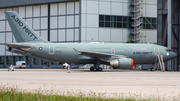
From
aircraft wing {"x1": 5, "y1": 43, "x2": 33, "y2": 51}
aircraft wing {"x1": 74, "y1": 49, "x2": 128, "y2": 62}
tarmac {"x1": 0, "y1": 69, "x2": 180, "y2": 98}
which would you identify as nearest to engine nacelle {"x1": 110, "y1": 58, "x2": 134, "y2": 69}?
aircraft wing {"x1": 74, "y1": 49, "x2": 128, "y2": 62}

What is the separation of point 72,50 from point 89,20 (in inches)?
891

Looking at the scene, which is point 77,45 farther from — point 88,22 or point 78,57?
point 88,22

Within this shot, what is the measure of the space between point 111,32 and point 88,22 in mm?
6011

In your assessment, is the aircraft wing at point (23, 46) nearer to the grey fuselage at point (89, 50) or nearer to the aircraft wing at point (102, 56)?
the grey fuselage at point (89, 50)

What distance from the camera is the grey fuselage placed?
3300cm

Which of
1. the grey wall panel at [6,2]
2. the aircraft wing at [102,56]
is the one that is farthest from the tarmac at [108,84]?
the grey wall panel at [6,2]

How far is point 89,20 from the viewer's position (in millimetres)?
54594

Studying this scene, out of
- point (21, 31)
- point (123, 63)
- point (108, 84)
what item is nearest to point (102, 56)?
point (123, 63)

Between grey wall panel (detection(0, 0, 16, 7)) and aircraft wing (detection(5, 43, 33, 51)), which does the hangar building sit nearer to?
grey wall panel (detection(0, 0, 16, 7))

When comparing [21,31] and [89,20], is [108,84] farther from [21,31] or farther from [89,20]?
[89,20]

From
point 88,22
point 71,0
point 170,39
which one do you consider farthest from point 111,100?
point 71,0

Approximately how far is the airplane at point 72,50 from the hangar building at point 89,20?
2103 cm

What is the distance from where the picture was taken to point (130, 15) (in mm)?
57875

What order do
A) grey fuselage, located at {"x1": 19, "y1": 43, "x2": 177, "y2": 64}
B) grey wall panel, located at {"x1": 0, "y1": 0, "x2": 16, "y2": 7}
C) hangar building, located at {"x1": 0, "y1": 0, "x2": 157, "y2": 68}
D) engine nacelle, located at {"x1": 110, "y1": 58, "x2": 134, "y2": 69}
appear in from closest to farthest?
1. engine nacelle, located at {"x1": 110, "y1": 58, "x2": 134, "y2": 69}
2. grey fuselage, located at {"x1": 19, "y1": 43, "x2": 177, "y2": 64}
3. hangar building, located at {"x1": 0, "y1": 0, "x2": 157, "y2": 68}
4. grey wall panel, located at {"x1": 0, "y1": 0, "x2": 16, "y2": 7}
